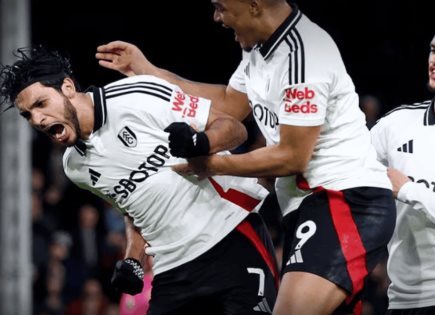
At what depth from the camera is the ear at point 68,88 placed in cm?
409

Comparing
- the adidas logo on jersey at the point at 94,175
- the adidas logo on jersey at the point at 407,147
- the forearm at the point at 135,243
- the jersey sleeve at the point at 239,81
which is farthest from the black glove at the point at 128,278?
the adidas logo on jersey at the point at 407,147

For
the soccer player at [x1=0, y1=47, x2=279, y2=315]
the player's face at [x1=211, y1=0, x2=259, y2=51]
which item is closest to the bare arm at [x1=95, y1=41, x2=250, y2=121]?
the soccer player at [x1=0, y1=47, x2=279, y2=315]

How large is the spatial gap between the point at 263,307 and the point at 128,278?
57 cm

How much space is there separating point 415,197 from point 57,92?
144cm

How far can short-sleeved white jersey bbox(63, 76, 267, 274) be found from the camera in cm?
410

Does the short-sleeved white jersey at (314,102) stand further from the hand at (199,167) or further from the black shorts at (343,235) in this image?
the hand at (199,167)

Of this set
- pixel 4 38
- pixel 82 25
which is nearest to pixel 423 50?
pixel 82 25

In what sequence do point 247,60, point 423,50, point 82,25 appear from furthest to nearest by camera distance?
point 82,25
point 423,50
point 247,60

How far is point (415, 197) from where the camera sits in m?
4.05

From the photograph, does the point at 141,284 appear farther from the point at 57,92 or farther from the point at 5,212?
the point at 5,212

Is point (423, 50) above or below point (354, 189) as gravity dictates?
below

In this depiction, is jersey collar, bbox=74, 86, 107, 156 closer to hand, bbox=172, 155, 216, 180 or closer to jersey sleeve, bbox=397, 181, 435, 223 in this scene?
hand, bbox=172, 155, 216, 180

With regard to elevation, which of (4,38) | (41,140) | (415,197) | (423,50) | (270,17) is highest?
(270,17)

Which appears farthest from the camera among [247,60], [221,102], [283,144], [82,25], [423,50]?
[82,25]
